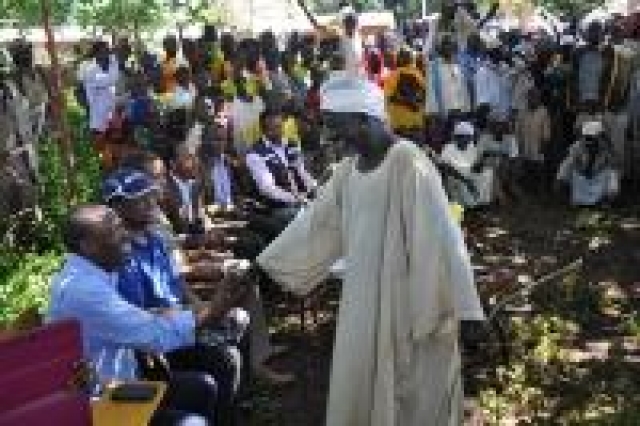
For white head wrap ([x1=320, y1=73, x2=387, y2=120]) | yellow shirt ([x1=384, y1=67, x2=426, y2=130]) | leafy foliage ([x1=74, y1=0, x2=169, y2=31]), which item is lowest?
yellow shirt ([x1=384, y1=67, x2=426, y2=130])

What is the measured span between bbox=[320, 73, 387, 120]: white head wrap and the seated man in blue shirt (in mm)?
847

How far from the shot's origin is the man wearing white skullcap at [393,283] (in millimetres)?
4375

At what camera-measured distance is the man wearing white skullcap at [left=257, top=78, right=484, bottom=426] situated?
4375mm

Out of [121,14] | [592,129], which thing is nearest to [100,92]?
[592,129]

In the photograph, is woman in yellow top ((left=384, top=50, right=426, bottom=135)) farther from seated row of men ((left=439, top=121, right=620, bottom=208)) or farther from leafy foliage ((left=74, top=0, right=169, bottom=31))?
leafy foliage ((left=74, top=0, right=169, bottom=31))

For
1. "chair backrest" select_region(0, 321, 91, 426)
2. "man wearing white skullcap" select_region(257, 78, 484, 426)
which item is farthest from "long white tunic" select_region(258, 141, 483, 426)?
"chair backrest" select_region(0, 321, 91, 426)

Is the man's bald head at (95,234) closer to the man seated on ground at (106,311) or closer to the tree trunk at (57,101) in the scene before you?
the man seated on ground at (106,311)

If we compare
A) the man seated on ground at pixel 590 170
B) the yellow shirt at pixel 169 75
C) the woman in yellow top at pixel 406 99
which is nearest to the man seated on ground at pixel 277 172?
the woman in yellow top at pixel 406 99

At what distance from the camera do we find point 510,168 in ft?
38.6

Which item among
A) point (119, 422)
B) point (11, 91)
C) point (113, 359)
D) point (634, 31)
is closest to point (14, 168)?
point (11, 91)

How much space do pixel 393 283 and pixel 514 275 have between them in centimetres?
427

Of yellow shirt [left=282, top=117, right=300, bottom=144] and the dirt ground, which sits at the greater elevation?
yellow shirt [left=282, top=117, right=300, bottom=144]

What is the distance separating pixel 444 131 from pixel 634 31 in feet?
11.4

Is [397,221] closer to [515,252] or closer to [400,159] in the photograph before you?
[400,159]
